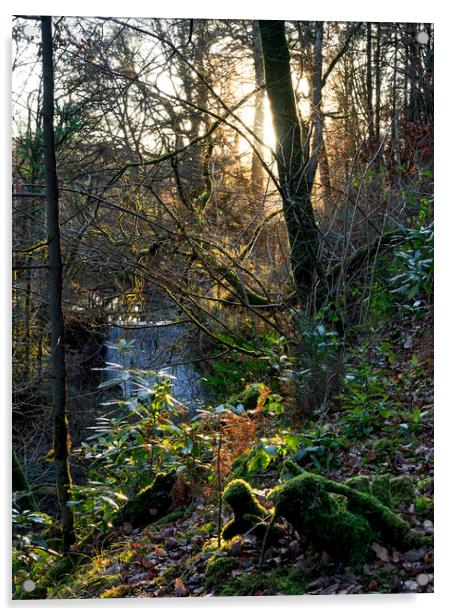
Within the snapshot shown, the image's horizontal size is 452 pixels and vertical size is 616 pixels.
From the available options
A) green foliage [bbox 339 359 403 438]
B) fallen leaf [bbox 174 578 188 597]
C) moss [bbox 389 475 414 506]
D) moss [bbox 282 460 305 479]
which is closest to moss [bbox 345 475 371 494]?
moss [bbox 389 475 414 506]

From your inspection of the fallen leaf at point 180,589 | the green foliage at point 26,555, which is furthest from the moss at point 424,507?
the green foliage at point 26,555

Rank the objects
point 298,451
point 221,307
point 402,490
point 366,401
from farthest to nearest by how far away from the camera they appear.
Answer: point 221,307
point 366,401
point 298,451
point 402,490

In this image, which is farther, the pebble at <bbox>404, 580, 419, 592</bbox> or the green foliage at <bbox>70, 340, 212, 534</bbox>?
the green foliage at <bbox>70, 340, 212, 534</bbox>

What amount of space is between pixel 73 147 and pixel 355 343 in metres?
1.98

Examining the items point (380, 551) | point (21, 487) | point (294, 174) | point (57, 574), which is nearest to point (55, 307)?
point (21, 487)

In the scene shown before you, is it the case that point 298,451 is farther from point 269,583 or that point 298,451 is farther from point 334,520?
point 269,583

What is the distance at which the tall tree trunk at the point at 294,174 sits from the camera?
160 inches

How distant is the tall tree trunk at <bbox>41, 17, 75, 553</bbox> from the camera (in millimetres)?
3361

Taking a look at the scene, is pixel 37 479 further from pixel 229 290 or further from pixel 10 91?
pixel 10 91

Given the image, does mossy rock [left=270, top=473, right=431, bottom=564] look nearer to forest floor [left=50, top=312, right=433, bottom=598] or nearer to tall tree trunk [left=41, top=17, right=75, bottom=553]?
forest floor [left=50, top=312, right=433, bottom=598]

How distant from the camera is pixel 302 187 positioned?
4.12m

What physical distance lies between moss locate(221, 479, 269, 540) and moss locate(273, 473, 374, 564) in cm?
19

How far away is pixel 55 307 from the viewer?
345 centimetres

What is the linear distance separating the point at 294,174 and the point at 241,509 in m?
2.03
